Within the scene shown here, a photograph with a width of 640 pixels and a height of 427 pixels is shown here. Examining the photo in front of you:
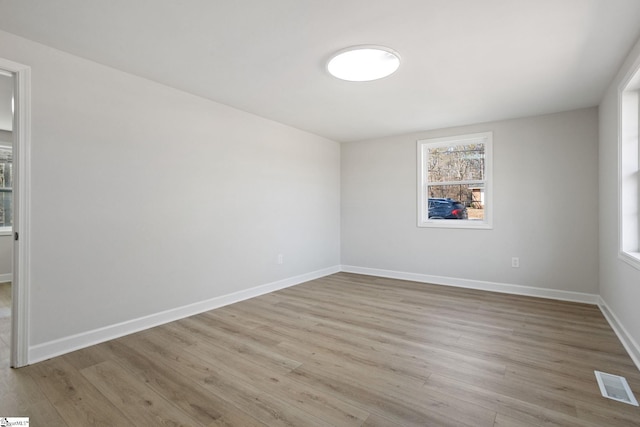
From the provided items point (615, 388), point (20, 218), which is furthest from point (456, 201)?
point (20, 218)

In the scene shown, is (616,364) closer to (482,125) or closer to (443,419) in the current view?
(443,419)

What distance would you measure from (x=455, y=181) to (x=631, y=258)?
2.53 meters

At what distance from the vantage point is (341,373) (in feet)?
7.26

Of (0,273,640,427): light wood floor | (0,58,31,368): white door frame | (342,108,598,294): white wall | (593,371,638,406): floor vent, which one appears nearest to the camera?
(0,273,640,427): light wood floor

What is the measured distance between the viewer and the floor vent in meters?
1.89

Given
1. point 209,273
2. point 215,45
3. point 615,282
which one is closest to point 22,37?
point 215,45

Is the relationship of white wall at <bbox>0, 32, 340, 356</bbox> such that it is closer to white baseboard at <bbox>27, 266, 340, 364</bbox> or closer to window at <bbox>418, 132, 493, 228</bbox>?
white baseboard at <bbox>27, 266, 340, 364</bbox>

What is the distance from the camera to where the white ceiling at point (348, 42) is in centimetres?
197

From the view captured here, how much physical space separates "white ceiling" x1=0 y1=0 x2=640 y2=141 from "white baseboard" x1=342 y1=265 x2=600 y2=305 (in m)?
2.30

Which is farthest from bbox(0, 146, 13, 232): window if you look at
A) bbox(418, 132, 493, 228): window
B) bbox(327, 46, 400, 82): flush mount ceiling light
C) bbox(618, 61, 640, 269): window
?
bbox(618, 61, 640, 269): window

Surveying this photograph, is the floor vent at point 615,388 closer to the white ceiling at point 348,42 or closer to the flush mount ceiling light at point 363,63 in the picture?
the white ceiling at point 348,42

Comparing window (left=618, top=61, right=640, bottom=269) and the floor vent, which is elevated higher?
window (left=618, top=61, right=640, bottom=269)

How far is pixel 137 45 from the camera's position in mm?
2420

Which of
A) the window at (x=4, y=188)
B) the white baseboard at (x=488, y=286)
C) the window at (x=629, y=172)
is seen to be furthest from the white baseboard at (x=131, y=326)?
the window at (x=4, y=188)
